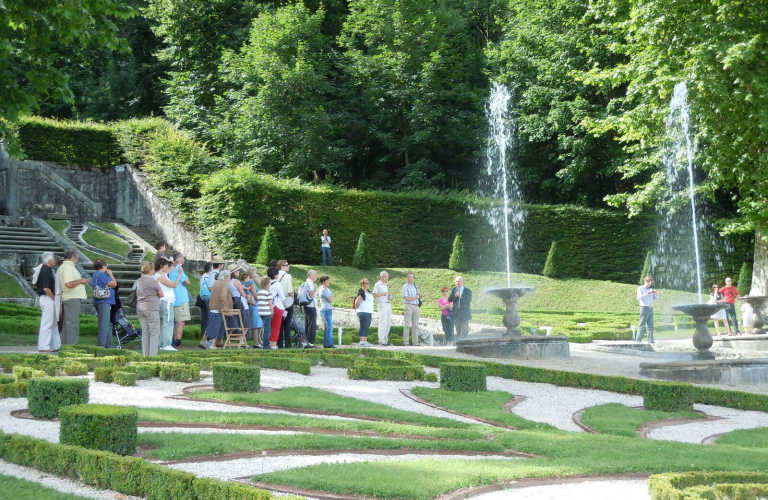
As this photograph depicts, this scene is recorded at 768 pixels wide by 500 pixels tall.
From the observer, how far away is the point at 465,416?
8500 mm

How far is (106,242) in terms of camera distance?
2597 centimetres

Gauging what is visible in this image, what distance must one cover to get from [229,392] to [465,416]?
278 cm

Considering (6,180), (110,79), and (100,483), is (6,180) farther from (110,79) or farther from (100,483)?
(100,483)

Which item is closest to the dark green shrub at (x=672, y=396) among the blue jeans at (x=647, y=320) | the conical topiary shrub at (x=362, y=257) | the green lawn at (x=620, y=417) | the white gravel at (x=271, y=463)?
the green lawn at (x=620, y=417)

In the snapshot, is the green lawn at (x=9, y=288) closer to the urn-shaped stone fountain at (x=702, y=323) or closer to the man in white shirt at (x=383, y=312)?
the man in white shirt at (x=383, y=312)

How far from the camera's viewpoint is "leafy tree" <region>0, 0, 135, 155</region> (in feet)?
36.0

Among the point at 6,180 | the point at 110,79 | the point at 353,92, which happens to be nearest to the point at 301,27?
the point at 353,92

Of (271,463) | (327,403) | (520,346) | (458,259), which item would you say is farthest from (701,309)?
(458,259)

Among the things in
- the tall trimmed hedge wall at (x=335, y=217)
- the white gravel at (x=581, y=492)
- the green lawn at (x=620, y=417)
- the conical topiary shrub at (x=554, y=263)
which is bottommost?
the white gravel at (x=581, y=492)

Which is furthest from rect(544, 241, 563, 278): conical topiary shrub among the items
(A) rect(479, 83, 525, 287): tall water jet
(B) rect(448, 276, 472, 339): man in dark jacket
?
(B) rect(448, 276, 472, 339): man in dark jacket

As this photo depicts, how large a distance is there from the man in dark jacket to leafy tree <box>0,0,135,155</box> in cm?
920

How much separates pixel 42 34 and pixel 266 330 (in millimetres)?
6544

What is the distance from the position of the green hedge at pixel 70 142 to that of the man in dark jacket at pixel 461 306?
65.4 ft

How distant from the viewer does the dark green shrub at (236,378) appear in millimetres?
9297
